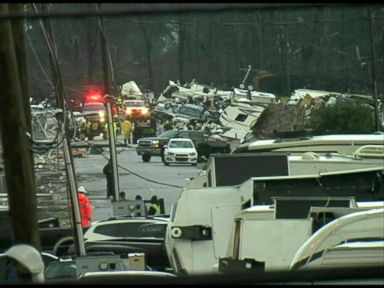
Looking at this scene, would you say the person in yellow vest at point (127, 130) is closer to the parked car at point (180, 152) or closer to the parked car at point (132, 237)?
the parked car at point (180, 152)

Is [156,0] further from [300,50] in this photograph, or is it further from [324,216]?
[300,50]

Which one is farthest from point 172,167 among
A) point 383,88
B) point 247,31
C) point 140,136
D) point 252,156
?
point 252,156

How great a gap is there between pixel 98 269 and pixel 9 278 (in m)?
0.93

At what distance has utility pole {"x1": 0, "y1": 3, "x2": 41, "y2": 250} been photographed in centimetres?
948

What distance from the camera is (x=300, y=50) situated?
1806 cm

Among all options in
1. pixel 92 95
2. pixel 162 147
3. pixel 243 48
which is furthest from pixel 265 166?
pixel 162 147

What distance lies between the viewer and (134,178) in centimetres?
3434

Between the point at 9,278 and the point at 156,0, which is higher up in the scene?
the point at 156,0

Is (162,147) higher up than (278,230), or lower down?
lower down

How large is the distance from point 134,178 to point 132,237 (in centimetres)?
1687

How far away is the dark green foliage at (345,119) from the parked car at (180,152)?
13609mm

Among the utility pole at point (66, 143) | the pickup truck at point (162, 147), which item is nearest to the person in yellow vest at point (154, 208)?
the utility pole at point (66, 143)

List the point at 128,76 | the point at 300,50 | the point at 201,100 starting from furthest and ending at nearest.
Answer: the point at 201,100 → the point at 128,76 → the point at 300,50

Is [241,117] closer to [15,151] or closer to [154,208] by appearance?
[154,208]
